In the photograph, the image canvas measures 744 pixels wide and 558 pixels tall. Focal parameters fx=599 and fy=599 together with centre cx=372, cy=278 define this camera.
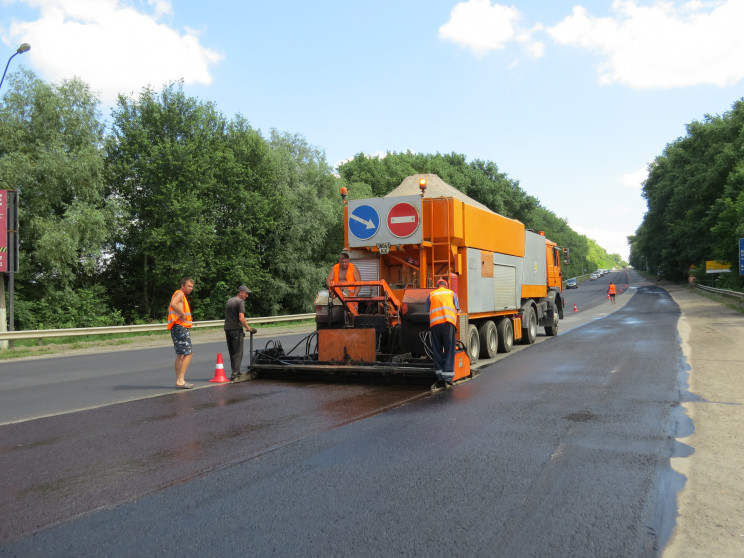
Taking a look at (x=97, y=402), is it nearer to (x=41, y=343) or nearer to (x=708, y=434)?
(x=708, y=434)

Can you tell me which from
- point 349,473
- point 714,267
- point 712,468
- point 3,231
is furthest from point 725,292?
point 349,473

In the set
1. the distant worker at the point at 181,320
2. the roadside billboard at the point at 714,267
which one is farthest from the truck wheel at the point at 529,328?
the roadside billboard at the point at 714,267

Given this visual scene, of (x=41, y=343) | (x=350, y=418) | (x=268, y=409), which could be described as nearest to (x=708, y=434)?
(x=350, y=418)

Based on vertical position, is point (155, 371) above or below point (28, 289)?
below

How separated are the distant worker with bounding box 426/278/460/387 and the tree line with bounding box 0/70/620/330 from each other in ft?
67.9

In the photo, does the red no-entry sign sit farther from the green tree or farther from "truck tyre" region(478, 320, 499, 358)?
the green tree

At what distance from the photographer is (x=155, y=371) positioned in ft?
41.1

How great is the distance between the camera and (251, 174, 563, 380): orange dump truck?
10.4 metres

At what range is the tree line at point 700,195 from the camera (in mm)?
45631

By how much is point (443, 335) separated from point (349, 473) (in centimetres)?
471

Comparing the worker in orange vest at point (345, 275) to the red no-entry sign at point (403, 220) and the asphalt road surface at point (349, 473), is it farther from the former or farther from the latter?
the asphalt road surface at point (349, 473)

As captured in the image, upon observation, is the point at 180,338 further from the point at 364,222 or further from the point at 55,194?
the point at 55,194

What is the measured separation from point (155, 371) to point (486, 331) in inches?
284

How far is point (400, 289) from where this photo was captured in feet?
38.7
